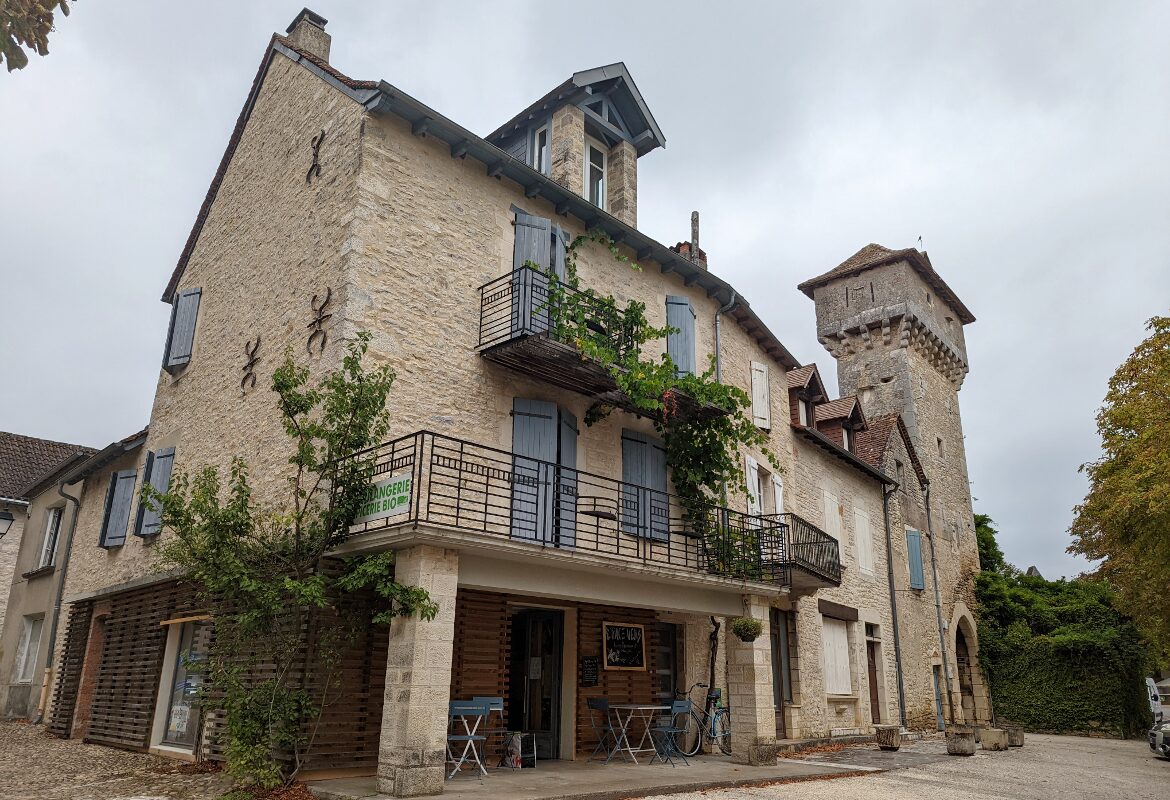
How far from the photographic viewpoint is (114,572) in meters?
13.3

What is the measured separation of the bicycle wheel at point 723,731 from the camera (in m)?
12.8

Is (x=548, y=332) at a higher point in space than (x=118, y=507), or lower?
higher

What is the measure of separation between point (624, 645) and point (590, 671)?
2.47ft

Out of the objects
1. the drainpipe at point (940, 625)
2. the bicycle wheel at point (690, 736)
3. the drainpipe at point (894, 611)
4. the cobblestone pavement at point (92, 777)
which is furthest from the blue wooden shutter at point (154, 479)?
the drainpipe at point (940, 625)

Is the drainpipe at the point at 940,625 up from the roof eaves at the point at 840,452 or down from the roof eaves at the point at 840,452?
down

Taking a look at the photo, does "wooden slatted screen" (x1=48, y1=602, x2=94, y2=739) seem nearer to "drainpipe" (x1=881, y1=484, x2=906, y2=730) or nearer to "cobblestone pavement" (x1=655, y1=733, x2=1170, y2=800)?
"cobblestone pavement" (x1=655, y1=733, x2=1170, y2=800)

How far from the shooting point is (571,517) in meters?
10.8

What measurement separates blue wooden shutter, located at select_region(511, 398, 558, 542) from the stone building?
0.04 m

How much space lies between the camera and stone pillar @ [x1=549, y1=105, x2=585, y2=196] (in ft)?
43.6

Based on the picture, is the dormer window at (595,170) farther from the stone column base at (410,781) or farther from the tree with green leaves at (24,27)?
the tree with green leaves at (24,27)

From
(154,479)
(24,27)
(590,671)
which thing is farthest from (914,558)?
(24,27)

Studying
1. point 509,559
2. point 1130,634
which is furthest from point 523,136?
point 1130,634

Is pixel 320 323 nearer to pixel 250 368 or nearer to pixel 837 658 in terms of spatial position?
pixel 250 368

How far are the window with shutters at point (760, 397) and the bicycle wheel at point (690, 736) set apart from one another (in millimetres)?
5556
